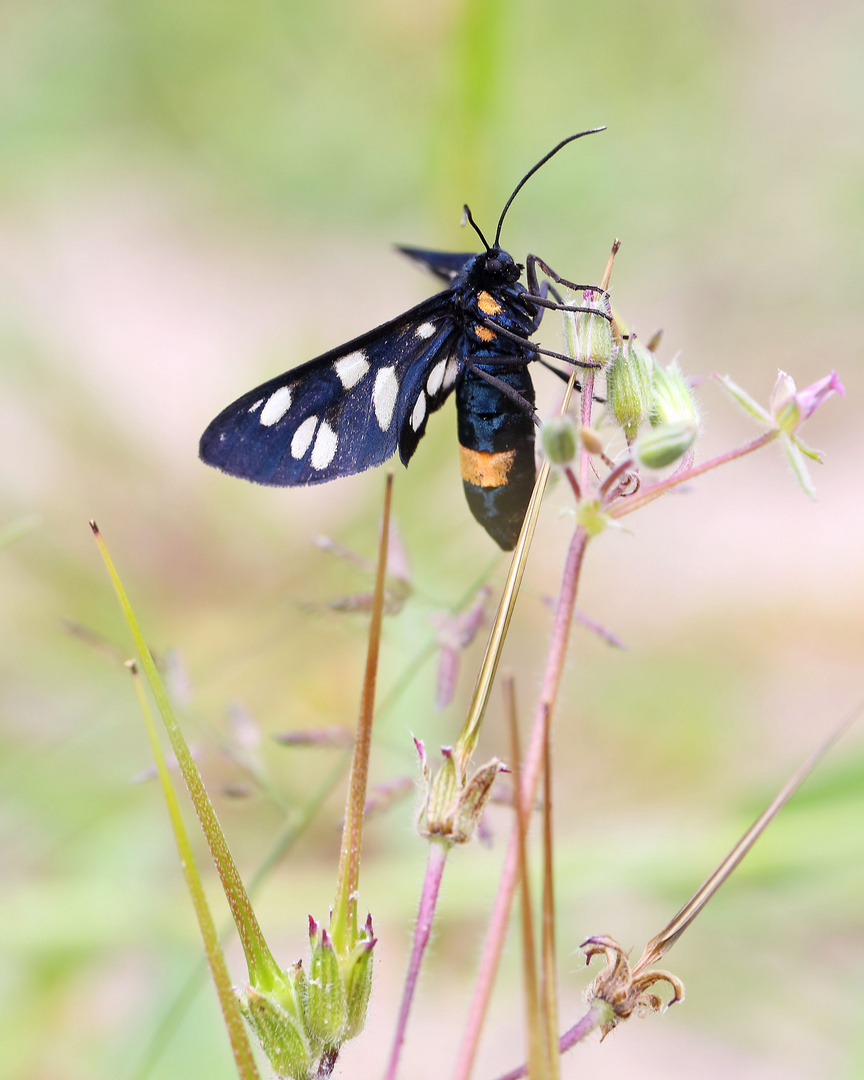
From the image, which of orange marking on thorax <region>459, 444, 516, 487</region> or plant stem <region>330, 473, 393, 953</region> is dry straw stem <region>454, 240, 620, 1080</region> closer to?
plant stem <region>330, 473, 393, 953</region>

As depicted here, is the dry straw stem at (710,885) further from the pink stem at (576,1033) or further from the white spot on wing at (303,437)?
the white spot on wing at (303,437)

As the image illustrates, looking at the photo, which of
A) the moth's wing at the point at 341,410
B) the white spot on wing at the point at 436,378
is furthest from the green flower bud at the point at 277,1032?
the white spot on wing at the point at 436,378

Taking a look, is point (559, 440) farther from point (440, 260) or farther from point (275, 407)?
point (440, 260)

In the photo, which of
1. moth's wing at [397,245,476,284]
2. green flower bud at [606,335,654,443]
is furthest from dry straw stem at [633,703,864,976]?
moth's wing at [397,245,476,284]

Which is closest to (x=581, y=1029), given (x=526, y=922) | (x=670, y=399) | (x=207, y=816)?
(x=526, y=922)

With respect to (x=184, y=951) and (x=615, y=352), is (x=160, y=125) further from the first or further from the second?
(x=615, y=352)

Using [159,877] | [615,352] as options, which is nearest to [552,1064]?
[615,352]
